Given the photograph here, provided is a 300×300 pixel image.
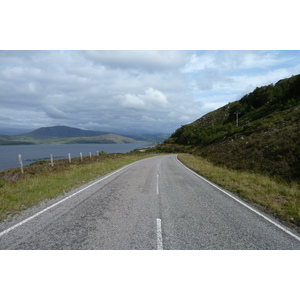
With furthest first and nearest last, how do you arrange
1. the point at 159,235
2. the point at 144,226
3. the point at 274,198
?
the point at 274,198 < the point at 144,226 < the point at 159,235

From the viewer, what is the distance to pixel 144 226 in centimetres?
496

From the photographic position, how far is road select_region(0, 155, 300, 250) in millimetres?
4137

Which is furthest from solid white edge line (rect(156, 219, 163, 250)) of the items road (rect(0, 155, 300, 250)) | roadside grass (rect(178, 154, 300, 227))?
roadside grass (rect(178, 154, 300, 227))

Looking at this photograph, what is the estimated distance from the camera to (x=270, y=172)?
43.0ft

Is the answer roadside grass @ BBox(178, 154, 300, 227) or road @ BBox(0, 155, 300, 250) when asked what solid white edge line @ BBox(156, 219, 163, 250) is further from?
roadside grass @ BBox(178, 154, 300, 227)

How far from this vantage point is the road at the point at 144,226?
13.6ft

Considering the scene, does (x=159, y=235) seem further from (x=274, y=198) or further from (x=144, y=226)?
(x=274, y=198)

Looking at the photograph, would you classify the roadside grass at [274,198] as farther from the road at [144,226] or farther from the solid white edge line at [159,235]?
the solid white edge line at [159,235]

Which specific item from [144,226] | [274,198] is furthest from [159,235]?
[274,198]

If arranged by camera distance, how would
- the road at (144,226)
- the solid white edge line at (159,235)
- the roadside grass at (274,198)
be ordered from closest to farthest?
the solid white edge line at (159,235)
the road at (144,226)
the roadside grass at (274,198)

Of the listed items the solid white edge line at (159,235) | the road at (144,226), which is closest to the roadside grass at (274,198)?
the road at (144,226)
